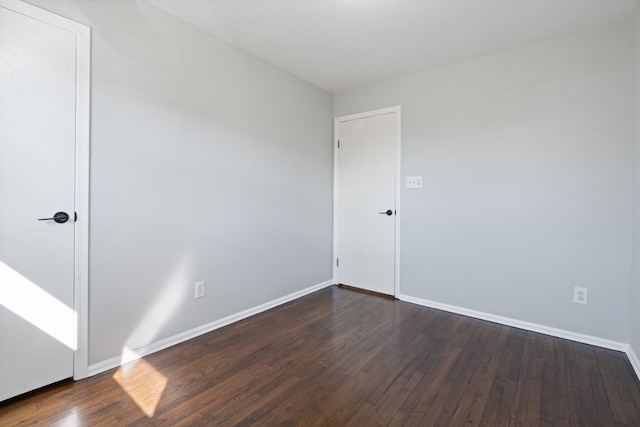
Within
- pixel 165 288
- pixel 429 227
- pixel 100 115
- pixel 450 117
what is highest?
pixel 450 117

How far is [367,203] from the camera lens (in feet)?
11.8

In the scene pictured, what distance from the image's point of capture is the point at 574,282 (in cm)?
243

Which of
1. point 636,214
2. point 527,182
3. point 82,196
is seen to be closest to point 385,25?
point 527,182

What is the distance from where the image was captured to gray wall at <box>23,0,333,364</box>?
1.93 m

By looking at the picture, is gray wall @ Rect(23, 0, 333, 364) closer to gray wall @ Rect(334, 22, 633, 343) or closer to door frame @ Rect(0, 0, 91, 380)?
door frame @ Rect(0, 0, 91, 380)

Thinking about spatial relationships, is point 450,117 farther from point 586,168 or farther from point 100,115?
point 100,115

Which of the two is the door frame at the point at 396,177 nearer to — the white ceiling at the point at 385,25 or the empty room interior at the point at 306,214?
the empty room interior at the point at 306,214

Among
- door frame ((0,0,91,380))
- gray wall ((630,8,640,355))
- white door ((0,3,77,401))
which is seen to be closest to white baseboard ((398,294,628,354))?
gray wall ((630,8,640,355))

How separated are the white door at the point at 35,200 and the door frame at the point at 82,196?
0.02 m

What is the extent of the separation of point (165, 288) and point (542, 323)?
3075 mm

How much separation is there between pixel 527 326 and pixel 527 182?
4.10ft

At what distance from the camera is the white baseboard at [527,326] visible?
229 cm

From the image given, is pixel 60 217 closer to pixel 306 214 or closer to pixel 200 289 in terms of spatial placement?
pixel 200 289

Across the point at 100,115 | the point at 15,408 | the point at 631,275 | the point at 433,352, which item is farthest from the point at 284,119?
the point at 631,275
